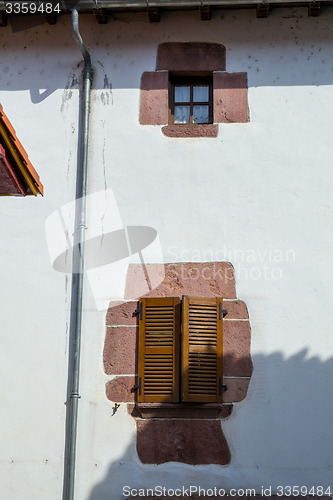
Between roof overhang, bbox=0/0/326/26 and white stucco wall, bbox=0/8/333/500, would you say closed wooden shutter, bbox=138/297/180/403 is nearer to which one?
white stucco wall, bbox=0/8/333/500

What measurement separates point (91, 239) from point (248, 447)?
2.27 m

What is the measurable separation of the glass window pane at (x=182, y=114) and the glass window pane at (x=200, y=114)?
7 centimetres

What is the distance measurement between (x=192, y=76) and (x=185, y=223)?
1.56 metres

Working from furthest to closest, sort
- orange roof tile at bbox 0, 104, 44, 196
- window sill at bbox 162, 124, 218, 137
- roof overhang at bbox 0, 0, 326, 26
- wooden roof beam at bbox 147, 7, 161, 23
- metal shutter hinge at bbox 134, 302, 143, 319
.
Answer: wooden roof beam at bbox 147, 7, 161, 23, roof overhang at bbox 0, 0, 326, 26, window sill at bbox 162, 124, 218, 137, metal shutter hinge at bbox 134, 302, 143, 319, orange roof tile at bbox 0, 104, 44, 196

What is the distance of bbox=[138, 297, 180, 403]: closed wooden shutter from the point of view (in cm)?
721

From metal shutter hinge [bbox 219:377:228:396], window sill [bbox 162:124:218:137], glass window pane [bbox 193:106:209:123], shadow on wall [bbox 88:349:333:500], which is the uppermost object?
glass window pane [bbox 193:106:209:123]

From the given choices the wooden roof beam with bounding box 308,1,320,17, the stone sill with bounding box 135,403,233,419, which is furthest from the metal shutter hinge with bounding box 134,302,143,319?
the wooden roof beam with bounding box 308,1,320,17

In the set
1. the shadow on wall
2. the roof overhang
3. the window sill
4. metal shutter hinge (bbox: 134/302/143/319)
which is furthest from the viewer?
the roof overhang

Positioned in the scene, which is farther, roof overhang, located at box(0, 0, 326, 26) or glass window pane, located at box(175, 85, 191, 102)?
glass window pane, located at box(175, 85, 191, 102)

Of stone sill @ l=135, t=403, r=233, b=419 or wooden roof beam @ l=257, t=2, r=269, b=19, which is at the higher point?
wooden roof beam @ l=257, t=2, r=269, b=19

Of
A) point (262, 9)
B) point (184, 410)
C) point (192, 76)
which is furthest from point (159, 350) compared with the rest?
point (262, 9)

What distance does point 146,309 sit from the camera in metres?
7.46

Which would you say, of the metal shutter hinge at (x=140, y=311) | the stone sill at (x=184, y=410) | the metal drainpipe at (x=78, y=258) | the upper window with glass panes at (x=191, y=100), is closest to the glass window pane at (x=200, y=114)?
the upper window with glass panes at (x=191, y=100)

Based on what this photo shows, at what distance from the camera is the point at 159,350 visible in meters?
7.34
